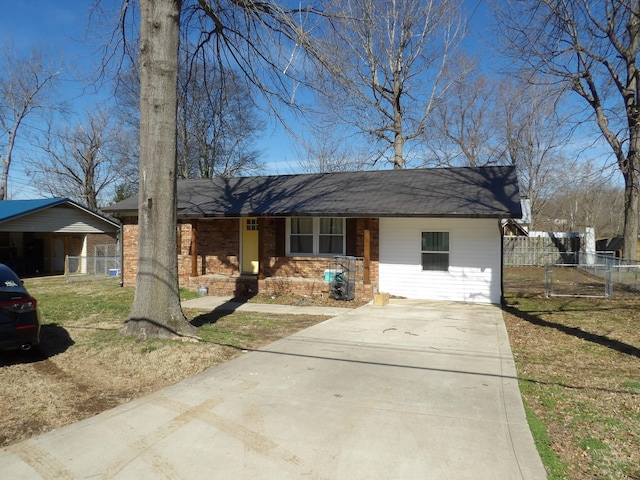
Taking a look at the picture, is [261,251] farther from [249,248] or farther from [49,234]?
[49,234]

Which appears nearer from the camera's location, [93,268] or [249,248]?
[249,248]

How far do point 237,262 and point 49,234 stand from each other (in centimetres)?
1581

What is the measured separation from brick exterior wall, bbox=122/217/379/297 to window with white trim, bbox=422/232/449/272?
1.40m

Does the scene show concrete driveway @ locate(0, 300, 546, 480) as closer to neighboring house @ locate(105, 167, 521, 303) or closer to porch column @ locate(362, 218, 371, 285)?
neighboring house @ locate(105, 167, 521, 303)

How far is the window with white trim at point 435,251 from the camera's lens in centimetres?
1317

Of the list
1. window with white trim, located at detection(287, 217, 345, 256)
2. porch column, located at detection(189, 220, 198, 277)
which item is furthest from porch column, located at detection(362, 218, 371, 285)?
porch column, located at detection(189, 220, 198, 277)

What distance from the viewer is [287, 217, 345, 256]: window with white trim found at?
14.4 meters

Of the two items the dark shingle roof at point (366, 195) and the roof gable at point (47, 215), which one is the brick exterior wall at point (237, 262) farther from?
the roof gable at point (47, 215)

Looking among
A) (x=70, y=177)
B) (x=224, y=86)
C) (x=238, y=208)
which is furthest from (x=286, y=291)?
(x=70, y=177)

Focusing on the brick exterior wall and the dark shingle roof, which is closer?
the dark shingle roof

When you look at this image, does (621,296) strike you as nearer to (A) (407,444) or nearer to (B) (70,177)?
(A) (407,444)

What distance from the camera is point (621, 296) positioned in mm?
14117

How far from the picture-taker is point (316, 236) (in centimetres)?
1459

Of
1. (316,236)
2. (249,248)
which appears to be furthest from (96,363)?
(249,248)
